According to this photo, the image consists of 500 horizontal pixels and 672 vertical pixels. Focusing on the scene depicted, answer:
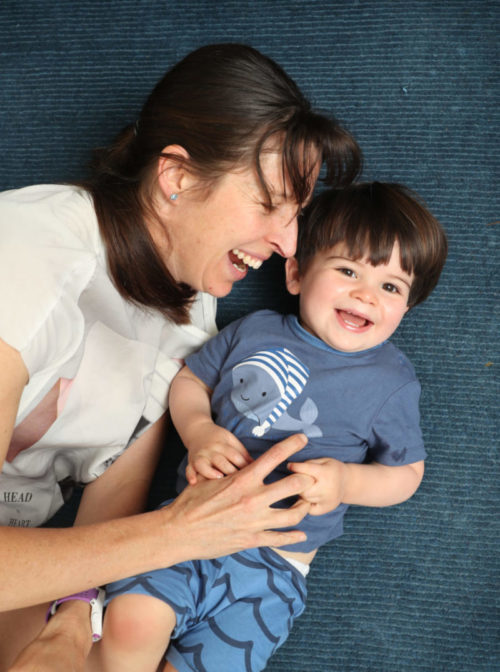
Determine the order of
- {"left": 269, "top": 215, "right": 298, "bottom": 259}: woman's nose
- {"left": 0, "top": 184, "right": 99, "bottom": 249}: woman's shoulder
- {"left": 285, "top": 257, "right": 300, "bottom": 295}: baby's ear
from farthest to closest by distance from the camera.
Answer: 1. {"left": 285, "top": 257, "right": 300, "bottom": 295}: baby's ear
2. {"left": 269, "top": 215, "right": 298, "bottom": 259}: woman's nose
3. {"left": 0, "top": 184, "right": 99, "bottom": 249}: woman's shoulder

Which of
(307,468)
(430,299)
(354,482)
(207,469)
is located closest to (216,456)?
(207,469)

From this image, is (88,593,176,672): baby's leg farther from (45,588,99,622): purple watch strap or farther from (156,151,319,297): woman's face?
(156,151,319,297): woman's face

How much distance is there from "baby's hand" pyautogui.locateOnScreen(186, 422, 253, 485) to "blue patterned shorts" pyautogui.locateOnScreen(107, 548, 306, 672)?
18 cm

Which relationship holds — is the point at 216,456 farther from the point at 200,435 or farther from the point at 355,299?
the point at 355,299

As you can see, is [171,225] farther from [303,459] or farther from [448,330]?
[448,330]

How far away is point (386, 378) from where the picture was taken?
1194 millimetres

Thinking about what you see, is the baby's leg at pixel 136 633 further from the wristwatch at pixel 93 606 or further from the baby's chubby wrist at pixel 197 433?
the baby's chubby wrist at pixel 197 433

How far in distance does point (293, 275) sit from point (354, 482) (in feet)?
1.38

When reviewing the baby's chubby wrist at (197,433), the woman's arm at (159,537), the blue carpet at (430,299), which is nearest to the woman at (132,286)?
the woman's arm at (159,537)

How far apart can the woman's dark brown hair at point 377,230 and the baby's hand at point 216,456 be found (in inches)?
14.4

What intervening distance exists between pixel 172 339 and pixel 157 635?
552mm

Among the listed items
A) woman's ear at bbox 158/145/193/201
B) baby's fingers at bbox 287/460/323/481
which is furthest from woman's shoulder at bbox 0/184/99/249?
baby's fingers at bbox 287/460/323/481

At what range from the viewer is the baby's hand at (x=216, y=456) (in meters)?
1.08

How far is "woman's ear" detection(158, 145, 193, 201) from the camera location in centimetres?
103
